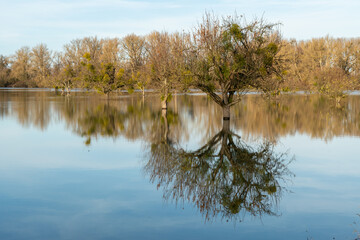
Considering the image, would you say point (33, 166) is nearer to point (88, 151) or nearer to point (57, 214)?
point (88, 151)

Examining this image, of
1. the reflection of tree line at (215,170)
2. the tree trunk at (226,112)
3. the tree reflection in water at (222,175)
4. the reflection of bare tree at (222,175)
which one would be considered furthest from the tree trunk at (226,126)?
the reflection of bare tree at (222,175)

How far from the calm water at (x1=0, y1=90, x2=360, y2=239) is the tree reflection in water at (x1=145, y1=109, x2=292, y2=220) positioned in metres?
0.03

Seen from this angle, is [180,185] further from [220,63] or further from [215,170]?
[220,63]

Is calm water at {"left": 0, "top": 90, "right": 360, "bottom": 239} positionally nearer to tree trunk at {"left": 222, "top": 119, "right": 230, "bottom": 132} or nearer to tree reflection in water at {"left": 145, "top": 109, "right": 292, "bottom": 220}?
tree reflection in water at {"left": 145, "top": 109, "right": 292, "bottom": 220}

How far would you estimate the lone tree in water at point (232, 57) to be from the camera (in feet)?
79.7

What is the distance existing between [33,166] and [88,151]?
293cm

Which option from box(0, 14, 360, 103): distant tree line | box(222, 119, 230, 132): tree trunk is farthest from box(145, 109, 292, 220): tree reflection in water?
box(0, 14, 360, 103): distant tree line

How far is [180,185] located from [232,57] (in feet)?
52.4

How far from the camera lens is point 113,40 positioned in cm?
8769

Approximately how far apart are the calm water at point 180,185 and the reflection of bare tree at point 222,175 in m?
0.03

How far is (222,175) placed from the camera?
37.4 feet

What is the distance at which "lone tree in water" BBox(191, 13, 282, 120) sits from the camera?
24297 millimetres

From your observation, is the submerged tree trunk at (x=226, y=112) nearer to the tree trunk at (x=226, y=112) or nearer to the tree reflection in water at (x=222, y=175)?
the tree trunk at (x=226, y=112)

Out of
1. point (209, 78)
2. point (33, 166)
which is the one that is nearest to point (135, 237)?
point (33, 166)
